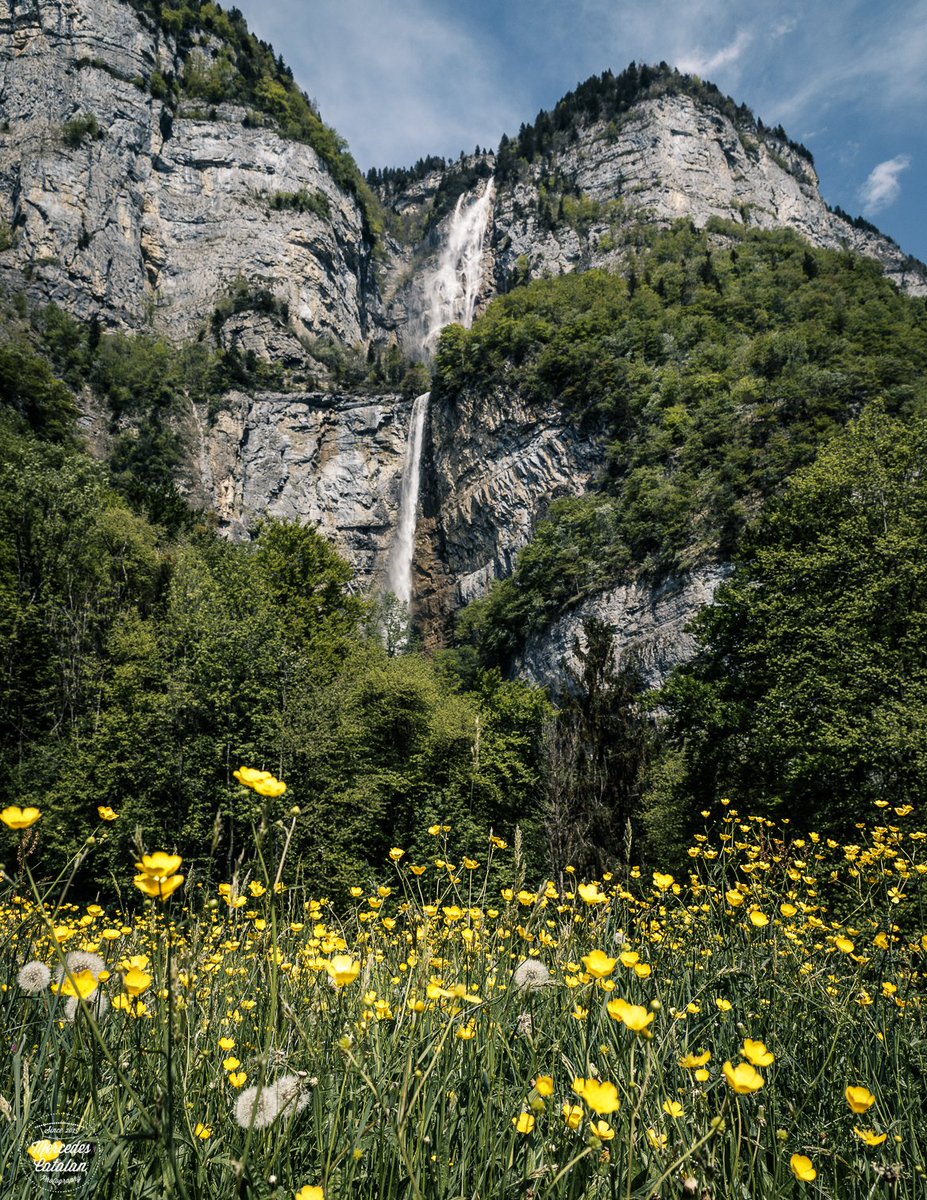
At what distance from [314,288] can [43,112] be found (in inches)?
1170

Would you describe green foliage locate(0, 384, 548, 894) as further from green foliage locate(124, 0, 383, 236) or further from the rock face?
green foliage locate(124, 0, 383, 236)

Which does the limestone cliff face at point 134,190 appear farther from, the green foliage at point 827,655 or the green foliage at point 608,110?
the green foliage at point 827,655

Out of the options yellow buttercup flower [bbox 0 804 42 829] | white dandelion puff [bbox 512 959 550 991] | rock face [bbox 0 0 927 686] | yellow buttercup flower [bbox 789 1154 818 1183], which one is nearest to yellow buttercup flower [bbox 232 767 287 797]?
yellow buttercup flower [bbox 0 804 42 829]

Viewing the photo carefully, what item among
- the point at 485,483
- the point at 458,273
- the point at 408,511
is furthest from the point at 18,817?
the point at 458,273

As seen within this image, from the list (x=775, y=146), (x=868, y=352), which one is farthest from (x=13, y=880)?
(x=775, y=146)

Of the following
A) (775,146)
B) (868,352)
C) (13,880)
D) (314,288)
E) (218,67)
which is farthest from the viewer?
(775,146)

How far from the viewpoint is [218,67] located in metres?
81.2

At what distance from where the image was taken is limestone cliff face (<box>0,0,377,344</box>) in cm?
6078

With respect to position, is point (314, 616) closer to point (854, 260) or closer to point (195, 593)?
point (195, 593)

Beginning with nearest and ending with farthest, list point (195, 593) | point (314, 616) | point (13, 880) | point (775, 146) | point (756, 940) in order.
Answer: point (13, 880) < point (756, 940) < point (195, 593) < point (314, 616) < point (775, 146)

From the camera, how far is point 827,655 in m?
13.4

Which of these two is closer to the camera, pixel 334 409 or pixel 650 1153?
pixel 650 1153

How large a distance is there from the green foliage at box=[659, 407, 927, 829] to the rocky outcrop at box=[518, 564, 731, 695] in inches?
330

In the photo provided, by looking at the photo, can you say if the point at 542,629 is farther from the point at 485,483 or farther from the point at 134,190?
the point at 134,190
